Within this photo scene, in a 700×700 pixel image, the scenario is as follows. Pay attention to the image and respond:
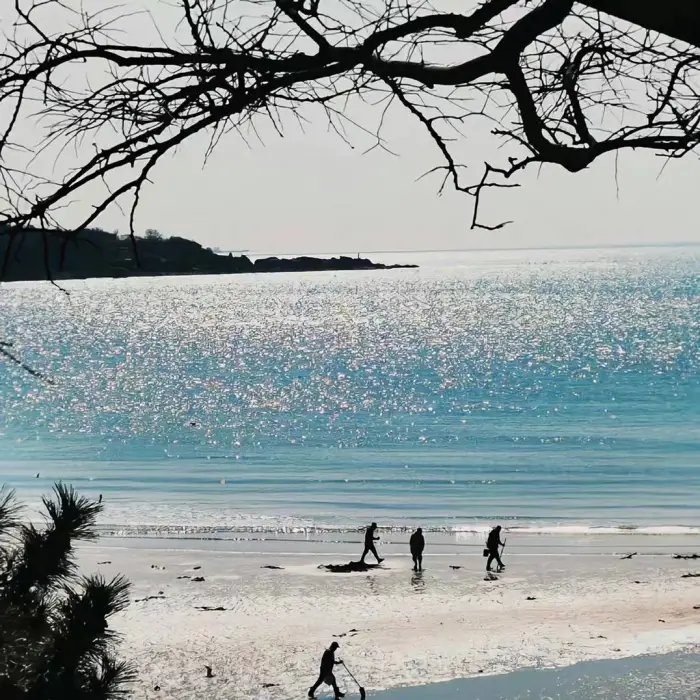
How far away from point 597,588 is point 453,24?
21231 millimetres

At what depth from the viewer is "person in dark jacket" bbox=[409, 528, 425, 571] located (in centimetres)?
2514

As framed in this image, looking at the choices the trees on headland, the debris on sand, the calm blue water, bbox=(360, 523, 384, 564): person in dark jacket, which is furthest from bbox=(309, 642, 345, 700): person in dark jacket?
bbox=(360, 523, 384, 564): person in dark jacket

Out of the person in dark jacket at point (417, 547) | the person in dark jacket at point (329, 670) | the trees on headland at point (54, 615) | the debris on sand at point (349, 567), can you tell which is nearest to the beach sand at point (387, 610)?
the debris on sand at point (349, 567)

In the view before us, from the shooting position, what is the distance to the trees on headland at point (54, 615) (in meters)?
5.57

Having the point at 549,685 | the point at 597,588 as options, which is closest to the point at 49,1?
the point at 549,685

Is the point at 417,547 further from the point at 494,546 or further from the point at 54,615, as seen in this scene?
the point at 54,615

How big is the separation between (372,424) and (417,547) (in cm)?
4053

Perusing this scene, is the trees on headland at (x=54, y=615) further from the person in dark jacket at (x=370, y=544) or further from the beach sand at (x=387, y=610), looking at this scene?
the person in dark jacket at (x=370, y=544)

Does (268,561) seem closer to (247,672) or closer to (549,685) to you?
(247,672)

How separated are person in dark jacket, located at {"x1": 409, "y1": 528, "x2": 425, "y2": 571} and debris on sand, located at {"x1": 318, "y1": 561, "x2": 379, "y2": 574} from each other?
1.04 m

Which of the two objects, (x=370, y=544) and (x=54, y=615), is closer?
(x=54, y=615)

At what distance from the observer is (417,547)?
82.9 ft

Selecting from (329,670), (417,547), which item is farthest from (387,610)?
(329,670)

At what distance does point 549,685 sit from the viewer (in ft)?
50.3
